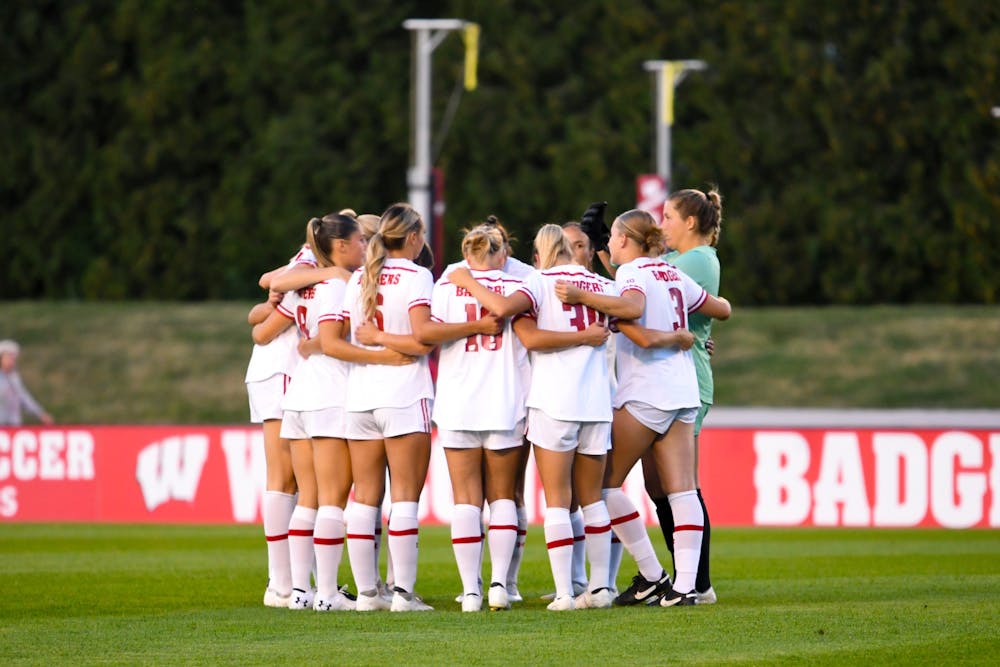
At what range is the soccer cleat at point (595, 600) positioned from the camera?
1016cm

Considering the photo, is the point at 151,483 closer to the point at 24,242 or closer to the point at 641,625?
the point at 641,625

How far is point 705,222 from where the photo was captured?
10.4m

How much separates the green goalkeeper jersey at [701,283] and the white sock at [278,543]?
2.44 metres

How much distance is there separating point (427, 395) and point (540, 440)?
0.65 meters

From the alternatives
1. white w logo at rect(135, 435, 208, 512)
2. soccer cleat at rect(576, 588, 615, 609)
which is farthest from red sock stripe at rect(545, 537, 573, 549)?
white w logo at rect(135, 435, 208, 512)

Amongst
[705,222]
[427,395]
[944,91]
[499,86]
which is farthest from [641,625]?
[499,86]

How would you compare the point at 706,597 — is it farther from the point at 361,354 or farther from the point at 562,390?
the point at 361,354

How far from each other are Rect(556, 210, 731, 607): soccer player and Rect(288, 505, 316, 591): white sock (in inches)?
65.2

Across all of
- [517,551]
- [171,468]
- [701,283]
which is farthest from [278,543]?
[171,468]

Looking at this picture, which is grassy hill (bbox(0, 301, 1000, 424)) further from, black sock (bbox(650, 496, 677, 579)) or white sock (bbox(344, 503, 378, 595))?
white sock (bbox(344, 503, 378, 595))

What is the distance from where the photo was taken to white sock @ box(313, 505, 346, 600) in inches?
397

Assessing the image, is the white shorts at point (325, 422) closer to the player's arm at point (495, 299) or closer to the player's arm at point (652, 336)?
the player's arm at point (495, 299)

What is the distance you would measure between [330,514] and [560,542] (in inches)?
48.8

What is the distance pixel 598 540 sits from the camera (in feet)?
33.1
